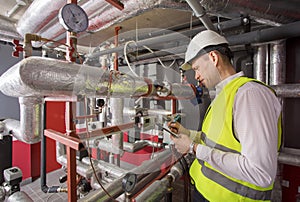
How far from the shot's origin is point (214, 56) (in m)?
0.73

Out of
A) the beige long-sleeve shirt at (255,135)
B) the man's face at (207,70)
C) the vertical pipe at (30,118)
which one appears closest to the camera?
the beige long-sleeve shirt at (255,135)

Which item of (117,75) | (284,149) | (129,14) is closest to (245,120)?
(117,75)

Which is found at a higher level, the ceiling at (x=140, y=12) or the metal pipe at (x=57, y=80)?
the ceiling at (x=140, y=12)

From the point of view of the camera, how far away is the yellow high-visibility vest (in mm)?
639

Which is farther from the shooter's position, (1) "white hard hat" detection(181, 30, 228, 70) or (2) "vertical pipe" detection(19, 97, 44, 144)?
(2) "vertical pipe" detection(19, 97, 44, 144)

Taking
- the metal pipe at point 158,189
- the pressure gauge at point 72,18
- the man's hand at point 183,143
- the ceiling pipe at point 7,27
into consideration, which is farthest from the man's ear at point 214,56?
→ the ceiling pipe at point 7,27

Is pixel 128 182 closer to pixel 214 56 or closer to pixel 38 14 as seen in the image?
pixel 214 56

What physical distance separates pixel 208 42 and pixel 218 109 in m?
0.29

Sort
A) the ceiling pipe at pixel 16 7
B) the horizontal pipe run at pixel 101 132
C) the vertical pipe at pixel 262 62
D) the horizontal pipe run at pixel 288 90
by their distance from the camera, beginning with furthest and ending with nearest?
the vertical pipe at pixel 262 62 → the ceiling pipe at pixel 16 7 → the horizontal pipe run at pixel 288 90 → the horizontal pipe run at pixel 101 132

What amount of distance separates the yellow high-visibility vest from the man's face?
0.27ft

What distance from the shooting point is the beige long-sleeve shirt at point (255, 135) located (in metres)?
0.54

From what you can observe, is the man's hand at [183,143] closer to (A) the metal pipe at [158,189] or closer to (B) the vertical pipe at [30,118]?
(A) the metal pipe at [158,189]

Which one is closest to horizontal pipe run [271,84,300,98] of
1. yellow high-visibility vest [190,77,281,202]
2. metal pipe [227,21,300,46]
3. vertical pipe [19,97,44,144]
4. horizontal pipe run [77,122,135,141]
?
metal pipe [227,21,300,46]

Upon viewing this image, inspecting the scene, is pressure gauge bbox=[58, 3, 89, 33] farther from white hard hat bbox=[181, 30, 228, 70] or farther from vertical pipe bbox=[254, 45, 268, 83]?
vertical pipe bbox=[254, 45, 268, 83]
